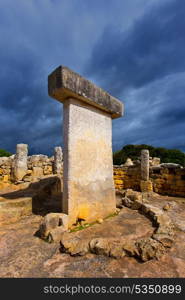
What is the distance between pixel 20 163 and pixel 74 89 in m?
5.92

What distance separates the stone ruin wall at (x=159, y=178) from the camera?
6660mm

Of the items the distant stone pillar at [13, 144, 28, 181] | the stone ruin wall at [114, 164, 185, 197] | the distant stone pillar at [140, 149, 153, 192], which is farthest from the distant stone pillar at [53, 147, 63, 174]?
the distant stone pillar at [140, 149, 153, 192]

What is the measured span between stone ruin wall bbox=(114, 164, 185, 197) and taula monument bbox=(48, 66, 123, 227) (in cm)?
448

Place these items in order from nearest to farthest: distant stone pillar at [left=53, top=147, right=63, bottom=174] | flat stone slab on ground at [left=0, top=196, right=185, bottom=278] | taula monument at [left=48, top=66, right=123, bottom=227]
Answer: flat stone slab on ground at [left=0, top=196, right=185, bottom=278]
taula monument at [left=48, top=66, right=123, bottom=227]
distant stone pillar at [left=53, top=147, right=63, bottom=174]

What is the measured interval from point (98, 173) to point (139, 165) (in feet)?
17.1

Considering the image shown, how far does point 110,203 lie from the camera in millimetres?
3414

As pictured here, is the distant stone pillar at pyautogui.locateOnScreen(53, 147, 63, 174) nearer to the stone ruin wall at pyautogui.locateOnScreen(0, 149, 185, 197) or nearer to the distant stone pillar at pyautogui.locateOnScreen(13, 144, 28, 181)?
the stone ruin wall at pyautogui.locateOnScreen(0, 149, 185, 197)

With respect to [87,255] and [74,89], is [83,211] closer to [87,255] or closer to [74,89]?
[87,255]

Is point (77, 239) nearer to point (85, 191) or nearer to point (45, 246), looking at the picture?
point (45, 246)

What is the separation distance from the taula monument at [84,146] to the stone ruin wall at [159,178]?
14.7 feet

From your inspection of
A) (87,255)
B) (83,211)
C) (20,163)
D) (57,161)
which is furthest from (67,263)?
(57,161)

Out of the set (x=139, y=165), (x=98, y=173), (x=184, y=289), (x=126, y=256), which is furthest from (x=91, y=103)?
(x=139, y=165)

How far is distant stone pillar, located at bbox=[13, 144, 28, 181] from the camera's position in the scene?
24.2 feet

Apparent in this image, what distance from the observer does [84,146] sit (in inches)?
119
